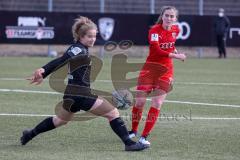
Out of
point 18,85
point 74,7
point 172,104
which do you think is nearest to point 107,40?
point 74,7

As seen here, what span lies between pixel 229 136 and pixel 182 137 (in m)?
0.69

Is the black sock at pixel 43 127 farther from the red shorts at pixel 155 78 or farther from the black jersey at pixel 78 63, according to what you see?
the red shorts at pixel 155 78

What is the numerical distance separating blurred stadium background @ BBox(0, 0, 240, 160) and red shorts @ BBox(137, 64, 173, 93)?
2.44 feet

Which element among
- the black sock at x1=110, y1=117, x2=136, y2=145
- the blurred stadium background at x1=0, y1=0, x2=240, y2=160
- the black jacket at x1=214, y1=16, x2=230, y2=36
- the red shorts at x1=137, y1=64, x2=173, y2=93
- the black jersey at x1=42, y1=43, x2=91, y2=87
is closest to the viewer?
the black jersey at x1=42, y1=43, x2=91, y2=87

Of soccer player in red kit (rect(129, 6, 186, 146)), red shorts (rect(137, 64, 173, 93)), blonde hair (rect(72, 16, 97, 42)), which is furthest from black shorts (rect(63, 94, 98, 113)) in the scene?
red shorts (rect(137, 64, 173, 93))

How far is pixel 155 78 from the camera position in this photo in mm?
10375

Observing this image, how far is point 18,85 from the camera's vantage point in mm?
17609

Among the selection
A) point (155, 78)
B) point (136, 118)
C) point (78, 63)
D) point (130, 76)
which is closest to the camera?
point (78, 63)

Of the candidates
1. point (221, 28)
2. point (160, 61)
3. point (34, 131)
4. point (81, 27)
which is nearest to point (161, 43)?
point (160, 61)

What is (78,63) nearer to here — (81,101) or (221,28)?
(81,101)

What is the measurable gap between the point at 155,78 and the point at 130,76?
9.94 meters

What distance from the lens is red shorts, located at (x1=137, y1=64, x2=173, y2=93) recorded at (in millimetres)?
10273

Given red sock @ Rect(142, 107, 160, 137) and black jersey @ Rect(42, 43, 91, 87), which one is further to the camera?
red sock @ Rect(142, 107, 160, 137)

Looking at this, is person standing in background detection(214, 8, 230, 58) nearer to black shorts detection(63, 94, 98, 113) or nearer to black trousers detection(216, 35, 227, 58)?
black trousers detection(216, 35, 227, 58)
